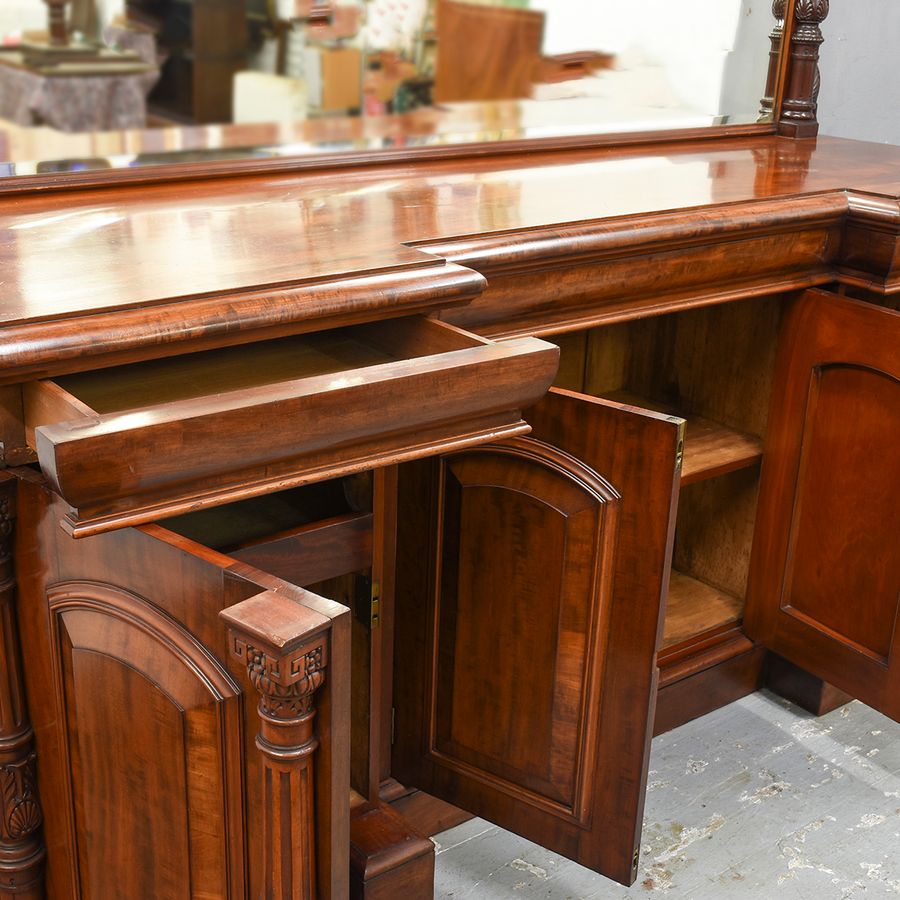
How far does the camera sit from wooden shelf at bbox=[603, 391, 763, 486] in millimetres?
1969

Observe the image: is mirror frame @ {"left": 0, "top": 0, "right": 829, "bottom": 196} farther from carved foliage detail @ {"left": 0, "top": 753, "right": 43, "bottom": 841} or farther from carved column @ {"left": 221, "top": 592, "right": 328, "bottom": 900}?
carved column @ {"left": 221, "top": 592, "right": 328, "bottom": 900}

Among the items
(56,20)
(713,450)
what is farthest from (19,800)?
(713,450)

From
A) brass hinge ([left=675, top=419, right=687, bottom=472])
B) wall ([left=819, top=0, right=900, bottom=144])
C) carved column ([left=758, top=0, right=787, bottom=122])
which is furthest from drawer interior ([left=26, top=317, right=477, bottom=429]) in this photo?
wall ([left=819, top=0, right=900, bottom=144])

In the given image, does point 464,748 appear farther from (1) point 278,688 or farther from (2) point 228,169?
(2) point 228,169

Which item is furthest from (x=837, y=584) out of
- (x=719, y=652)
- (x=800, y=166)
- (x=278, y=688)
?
(x=278, y=688)

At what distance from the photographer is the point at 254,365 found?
129 centimetres

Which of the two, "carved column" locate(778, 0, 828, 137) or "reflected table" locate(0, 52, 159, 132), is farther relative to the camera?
"carved column" locate(778, 0, 828, 137)

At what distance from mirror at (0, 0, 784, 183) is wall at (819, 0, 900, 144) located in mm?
415

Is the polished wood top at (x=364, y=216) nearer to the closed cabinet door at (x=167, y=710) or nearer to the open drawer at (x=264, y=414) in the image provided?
the open drawer at (x=264, y=414)

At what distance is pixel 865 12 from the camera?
2553 millimetres

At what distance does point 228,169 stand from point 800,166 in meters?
0.98

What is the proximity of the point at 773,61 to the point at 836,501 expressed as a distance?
0.89 meters

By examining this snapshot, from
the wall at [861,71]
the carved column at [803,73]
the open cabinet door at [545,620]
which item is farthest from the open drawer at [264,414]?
the wall at [861,71]

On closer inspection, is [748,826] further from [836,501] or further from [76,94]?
[76,94]
